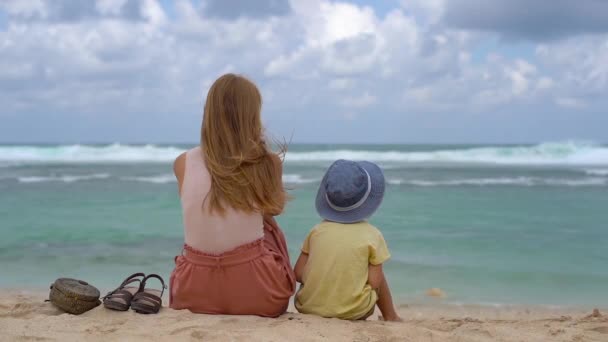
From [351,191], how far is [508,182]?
14.7 m

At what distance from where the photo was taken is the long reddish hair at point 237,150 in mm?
3041

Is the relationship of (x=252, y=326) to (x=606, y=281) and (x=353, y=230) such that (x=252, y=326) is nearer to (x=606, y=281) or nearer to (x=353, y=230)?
(x=353, y=230)

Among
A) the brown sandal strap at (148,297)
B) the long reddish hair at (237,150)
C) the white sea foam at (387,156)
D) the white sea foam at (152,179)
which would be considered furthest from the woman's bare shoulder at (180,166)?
the white sea foam at (387,156)

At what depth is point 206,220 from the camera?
308cm

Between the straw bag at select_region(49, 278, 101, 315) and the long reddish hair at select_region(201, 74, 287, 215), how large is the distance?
911 millimetres

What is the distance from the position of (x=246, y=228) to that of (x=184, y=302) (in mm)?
565

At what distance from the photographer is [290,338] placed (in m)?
2.88

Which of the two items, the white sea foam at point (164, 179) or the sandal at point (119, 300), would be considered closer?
the sandal at point (119, 300)

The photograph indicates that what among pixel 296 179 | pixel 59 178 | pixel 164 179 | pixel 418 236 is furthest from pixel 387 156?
pixel 418 236

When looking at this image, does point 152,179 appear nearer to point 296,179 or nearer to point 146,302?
point 296,179

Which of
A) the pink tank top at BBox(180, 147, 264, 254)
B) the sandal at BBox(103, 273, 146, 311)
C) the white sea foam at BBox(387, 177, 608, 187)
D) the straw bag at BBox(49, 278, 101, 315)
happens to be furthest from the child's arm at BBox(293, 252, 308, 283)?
the white sea foam at BBox(387, 177, 608, 187)

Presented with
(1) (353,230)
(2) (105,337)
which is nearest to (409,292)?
(1) (353,230)

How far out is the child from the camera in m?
3.18

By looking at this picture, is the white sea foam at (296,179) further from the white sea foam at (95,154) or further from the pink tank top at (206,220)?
the pink tank top at (206,220)
